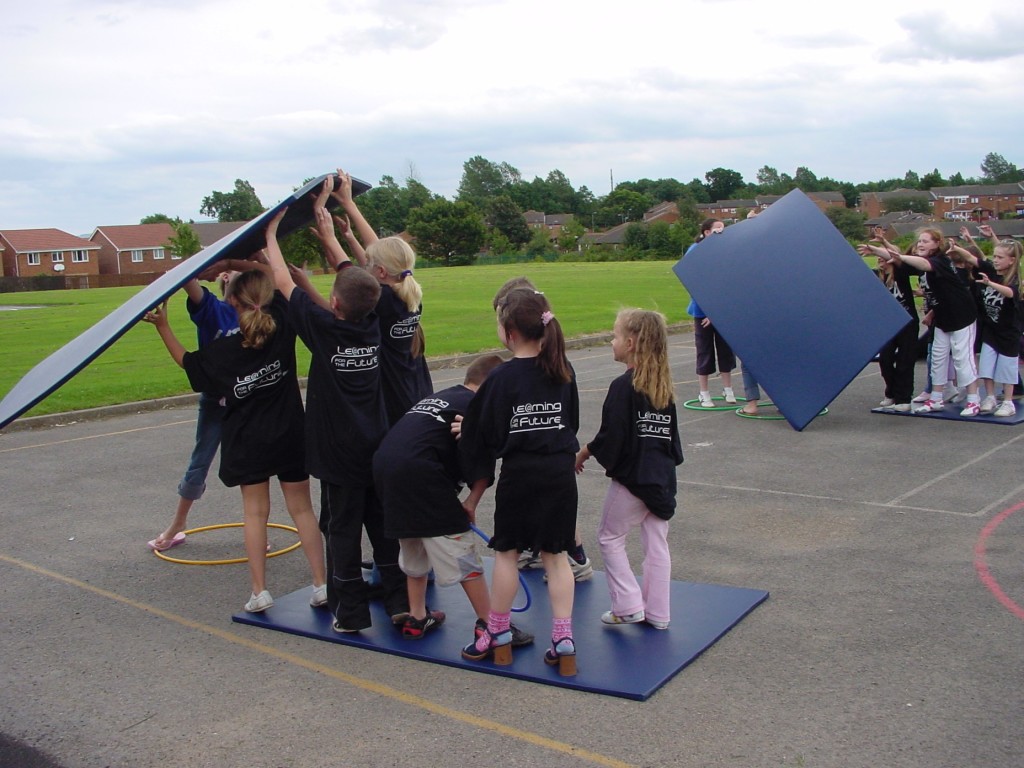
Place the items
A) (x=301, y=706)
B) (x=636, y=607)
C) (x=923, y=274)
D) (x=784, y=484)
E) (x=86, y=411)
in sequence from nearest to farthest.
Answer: (x=301, y=706), (x=636, y=607), (x=784, y=484), (x=923, y=274), (x=86, y=411)

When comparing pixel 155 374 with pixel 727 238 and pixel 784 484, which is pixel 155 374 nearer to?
pixel 727 238

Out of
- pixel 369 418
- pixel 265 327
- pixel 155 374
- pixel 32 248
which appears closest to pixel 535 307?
pixel 369 418

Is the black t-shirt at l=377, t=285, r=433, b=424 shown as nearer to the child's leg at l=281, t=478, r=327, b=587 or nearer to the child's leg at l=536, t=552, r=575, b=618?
the child's leg at l=281, t=478, r=327, b=587

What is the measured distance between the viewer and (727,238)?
1061 cm

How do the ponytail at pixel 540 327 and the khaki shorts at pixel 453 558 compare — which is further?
the khaki shorts at pixel 453 558

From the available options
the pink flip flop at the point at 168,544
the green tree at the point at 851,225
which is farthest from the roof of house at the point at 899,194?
the pink flip flop at the point at 168,544

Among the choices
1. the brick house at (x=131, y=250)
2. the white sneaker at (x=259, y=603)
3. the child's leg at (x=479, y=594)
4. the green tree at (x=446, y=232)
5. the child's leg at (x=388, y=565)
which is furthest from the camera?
the brick house at (x=131, y=250)

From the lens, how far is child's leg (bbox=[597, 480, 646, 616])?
502cm

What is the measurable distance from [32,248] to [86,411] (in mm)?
90593

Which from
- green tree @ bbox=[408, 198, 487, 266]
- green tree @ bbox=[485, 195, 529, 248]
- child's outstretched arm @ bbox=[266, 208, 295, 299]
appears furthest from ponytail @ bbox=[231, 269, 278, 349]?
green tree @ bbox=[485, 195, 529, 248]

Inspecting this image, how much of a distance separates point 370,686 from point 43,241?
101 m

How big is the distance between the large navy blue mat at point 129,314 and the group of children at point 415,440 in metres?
0.11

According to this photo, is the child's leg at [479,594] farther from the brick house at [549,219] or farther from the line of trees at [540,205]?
the brick house at [549,219]

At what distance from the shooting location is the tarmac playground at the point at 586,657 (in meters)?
3.95
